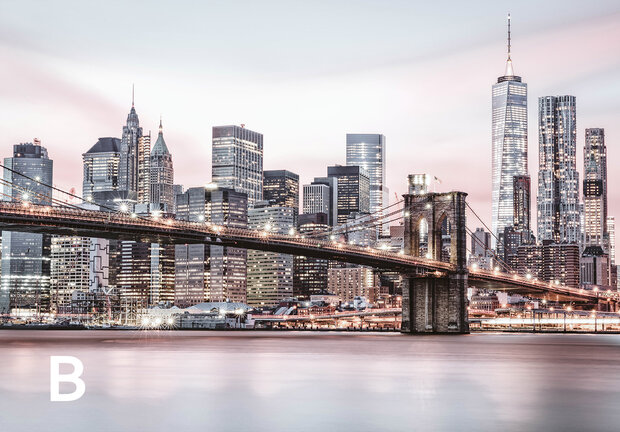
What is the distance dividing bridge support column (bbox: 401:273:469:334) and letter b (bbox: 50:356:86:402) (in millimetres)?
39714

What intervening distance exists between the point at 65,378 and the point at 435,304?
50.4 m

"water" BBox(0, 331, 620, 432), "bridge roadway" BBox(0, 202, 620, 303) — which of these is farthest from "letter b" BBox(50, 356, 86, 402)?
"bridge roadway" BBox(0, 202, 620, 303)

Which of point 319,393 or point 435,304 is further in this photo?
point 435,304

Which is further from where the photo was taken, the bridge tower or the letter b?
the bridge tower

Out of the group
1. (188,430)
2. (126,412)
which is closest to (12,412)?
(126,412)

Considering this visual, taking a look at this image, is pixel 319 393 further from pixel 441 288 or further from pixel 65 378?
pixel 441 288

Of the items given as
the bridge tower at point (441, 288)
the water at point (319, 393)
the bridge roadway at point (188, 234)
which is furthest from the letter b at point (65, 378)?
the bridge tower at point (441, 288)

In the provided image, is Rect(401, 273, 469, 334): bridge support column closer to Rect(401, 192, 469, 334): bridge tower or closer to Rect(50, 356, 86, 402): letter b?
Rect(401, 192, 469, 334): bridge tower

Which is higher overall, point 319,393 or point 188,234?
point 188,234

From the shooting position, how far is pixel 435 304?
82.5 m

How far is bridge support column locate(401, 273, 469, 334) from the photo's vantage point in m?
80.9

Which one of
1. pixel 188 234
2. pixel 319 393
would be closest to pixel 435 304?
pixel 188 234

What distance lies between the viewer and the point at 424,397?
102 ft

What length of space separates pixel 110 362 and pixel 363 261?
36.3 m
